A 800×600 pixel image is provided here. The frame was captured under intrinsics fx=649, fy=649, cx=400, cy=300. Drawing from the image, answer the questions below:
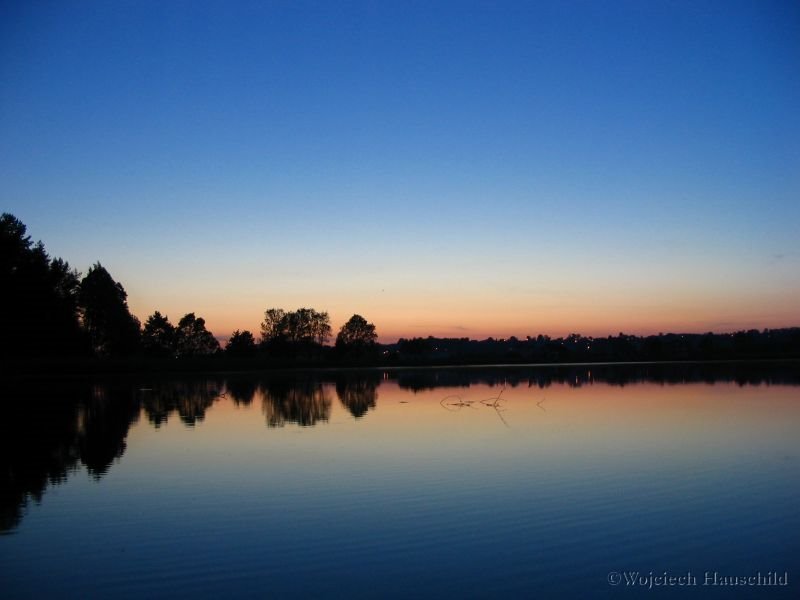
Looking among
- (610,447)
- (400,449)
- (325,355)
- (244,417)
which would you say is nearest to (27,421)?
(244,417)

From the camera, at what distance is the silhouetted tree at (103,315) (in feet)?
283

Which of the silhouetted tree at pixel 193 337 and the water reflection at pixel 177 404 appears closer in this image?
the water reflection at pixel 177 404

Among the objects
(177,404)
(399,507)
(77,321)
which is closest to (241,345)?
(77,321)

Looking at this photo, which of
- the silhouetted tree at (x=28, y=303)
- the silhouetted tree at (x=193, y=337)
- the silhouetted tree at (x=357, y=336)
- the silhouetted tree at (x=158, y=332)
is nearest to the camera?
the silhouetted tree at (x=28, y=303)

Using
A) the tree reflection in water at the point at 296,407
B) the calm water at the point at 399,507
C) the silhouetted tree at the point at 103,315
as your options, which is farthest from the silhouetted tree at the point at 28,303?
the calm water at the point at 399,507

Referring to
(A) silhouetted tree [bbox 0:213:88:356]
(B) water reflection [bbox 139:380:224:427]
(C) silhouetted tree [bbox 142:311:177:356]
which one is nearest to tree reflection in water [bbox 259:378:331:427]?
(B) water reflection [bbox 139:380:224:427]

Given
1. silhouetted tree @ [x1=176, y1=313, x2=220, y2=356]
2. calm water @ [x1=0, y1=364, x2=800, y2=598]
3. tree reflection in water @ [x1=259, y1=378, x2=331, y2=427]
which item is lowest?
calm water @ [x1=0, y1=364, x2=800, y2=598]

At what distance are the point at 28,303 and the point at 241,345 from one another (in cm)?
7264

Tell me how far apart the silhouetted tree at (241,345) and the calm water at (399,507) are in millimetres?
105421

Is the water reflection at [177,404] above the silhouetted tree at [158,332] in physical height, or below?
below

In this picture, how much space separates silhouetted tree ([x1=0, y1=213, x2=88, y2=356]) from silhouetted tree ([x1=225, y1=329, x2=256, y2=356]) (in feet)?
200

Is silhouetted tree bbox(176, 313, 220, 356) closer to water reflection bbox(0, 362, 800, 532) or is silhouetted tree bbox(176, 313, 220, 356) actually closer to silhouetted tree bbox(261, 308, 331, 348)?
silhouetted tree bbox(261, 308, 331, 348)

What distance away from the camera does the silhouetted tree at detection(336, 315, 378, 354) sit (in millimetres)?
160875

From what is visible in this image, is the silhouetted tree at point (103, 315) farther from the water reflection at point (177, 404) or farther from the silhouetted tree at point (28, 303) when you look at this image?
the water reflection at point (177, 404)
